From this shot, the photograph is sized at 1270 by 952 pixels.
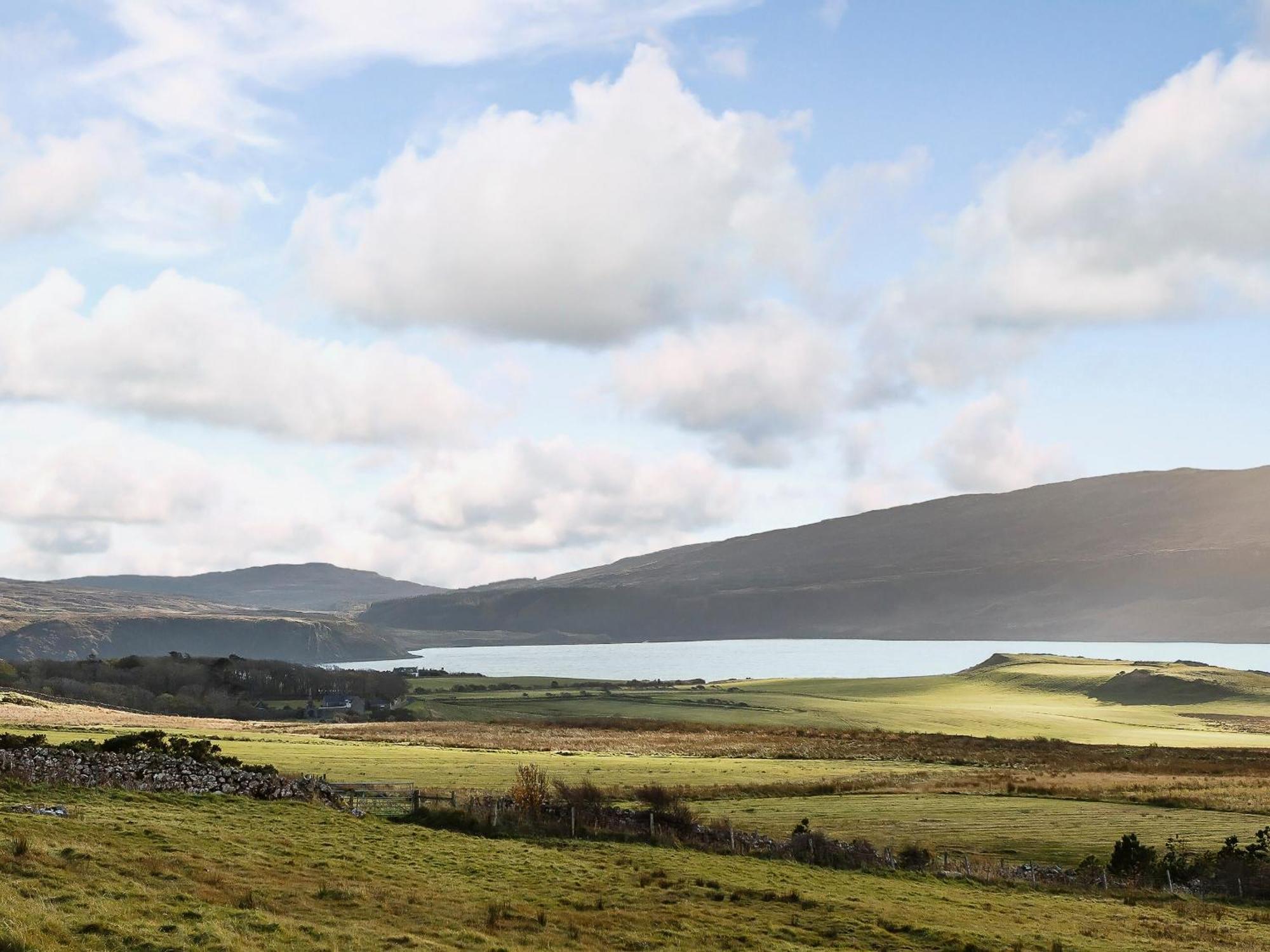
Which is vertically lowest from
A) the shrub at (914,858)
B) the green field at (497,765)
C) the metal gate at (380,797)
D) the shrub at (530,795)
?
the green field at (497,765)

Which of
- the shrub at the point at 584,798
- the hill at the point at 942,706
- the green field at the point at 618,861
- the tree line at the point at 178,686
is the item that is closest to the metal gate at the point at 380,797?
the green field at the point at 618,861

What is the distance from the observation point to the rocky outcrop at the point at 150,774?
3291 cm

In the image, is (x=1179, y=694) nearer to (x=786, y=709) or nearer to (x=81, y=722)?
(x=786, y=709)

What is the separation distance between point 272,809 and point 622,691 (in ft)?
471

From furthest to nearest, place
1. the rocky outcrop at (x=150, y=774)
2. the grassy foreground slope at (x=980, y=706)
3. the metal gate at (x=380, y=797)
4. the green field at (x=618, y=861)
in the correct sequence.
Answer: the grassy foreground slope at (x=980, y=706) → the metal gate at (x=380, y=797) → the rocky outcrop at (x=150, y=774) → the green field at (x=618, y=861)

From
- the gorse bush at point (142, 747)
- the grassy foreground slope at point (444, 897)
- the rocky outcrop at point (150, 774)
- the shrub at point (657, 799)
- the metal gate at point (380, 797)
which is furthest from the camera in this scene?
the shrub at point (657, 799)

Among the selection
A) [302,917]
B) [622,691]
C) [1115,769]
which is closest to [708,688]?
[622,691]

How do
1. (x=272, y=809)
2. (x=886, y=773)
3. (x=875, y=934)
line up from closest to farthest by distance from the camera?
(x=875, y=934)
(x=272, y=809)
(x=886, y=773)

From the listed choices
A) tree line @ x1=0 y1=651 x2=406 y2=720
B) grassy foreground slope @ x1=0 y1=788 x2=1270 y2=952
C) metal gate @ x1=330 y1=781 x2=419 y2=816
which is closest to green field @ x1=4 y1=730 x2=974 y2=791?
metal gate @ x1=330 y1=781 x2=419 y2=816

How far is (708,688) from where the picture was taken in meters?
192

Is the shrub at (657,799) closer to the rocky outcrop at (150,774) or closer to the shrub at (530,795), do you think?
the shrub at (530,795)

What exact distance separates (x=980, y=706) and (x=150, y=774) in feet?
489

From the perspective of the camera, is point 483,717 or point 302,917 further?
point 483,717

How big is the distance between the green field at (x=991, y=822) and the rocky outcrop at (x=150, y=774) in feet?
56.4
